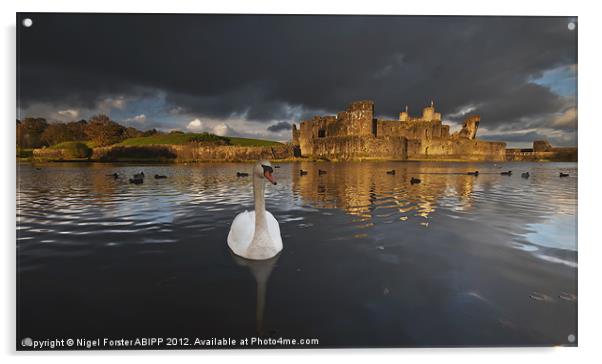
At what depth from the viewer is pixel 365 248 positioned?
2779 millimetres

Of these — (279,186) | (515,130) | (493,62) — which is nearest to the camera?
(493,62)

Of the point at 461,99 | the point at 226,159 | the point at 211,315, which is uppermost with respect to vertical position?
the point at 461,99

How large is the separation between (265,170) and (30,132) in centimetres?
252

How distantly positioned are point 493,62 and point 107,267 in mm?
4529

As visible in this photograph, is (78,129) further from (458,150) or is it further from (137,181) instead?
(458,150)

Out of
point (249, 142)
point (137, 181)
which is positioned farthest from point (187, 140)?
point (137, 181)

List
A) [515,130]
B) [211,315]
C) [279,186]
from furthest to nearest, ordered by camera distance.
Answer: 1. [279,186]
2. [515,130]
3. [211,315]

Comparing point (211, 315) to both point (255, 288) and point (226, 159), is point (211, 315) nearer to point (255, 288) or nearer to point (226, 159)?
point (255, 288)

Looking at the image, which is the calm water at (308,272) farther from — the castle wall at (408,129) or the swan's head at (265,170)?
the castle wall at (408,129)

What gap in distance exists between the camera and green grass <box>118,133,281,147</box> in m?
3.63

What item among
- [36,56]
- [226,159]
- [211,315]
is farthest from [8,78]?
[211,315]

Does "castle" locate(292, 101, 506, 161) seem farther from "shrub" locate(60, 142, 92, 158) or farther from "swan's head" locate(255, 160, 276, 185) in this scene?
"shrub" locate(60, 142, 92, 158)

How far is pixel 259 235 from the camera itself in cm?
250

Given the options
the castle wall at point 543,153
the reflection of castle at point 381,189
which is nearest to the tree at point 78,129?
the reflection of castle at point 381,189
